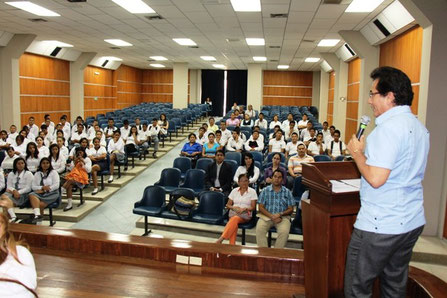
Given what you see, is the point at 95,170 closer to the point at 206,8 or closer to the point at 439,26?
the point at 206,8

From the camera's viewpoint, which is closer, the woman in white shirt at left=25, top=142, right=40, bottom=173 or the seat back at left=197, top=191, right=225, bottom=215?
the seat back at left=197, top=191, right=225, bottom=215

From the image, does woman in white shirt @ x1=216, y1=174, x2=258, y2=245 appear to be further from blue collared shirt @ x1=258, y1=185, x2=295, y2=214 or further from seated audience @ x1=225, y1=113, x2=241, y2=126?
seated audience @ x1=225, y1=113, x2=241, y2=126

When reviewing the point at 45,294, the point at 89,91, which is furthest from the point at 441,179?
the point at 89,91

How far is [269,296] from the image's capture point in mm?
2426

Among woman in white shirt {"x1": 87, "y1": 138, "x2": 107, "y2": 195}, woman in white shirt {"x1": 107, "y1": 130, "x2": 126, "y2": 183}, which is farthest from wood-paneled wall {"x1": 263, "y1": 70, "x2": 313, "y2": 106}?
woman in white shirt {"x1": 87, "y1": 138, "x2": 107, "y2": 195}

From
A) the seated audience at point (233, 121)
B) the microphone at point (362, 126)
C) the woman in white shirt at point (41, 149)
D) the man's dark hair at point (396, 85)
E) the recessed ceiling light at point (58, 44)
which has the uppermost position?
the recessed ceiling light at point (58, 44)

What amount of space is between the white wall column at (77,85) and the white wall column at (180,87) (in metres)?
4.43

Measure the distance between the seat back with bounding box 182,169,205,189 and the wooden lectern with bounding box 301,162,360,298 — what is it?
452cm

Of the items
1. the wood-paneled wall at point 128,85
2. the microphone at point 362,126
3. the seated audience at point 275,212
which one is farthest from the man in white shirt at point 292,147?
the wood-paneled wall at point 128,85

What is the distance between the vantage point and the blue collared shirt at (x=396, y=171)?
157 centimetres

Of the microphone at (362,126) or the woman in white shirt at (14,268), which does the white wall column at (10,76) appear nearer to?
the woman in white shirt at (14,268)

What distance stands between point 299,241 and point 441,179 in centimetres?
210

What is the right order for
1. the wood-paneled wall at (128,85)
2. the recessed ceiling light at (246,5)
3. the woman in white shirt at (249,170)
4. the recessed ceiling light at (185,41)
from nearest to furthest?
1. the woman in white shirt at (249,170)
2. the recessed ceiling light at (246,5)
3. the recessed ceiling light at (185,41)
4. the wood-paneled wall at (128,85)

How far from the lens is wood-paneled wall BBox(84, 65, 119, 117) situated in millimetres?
17297
